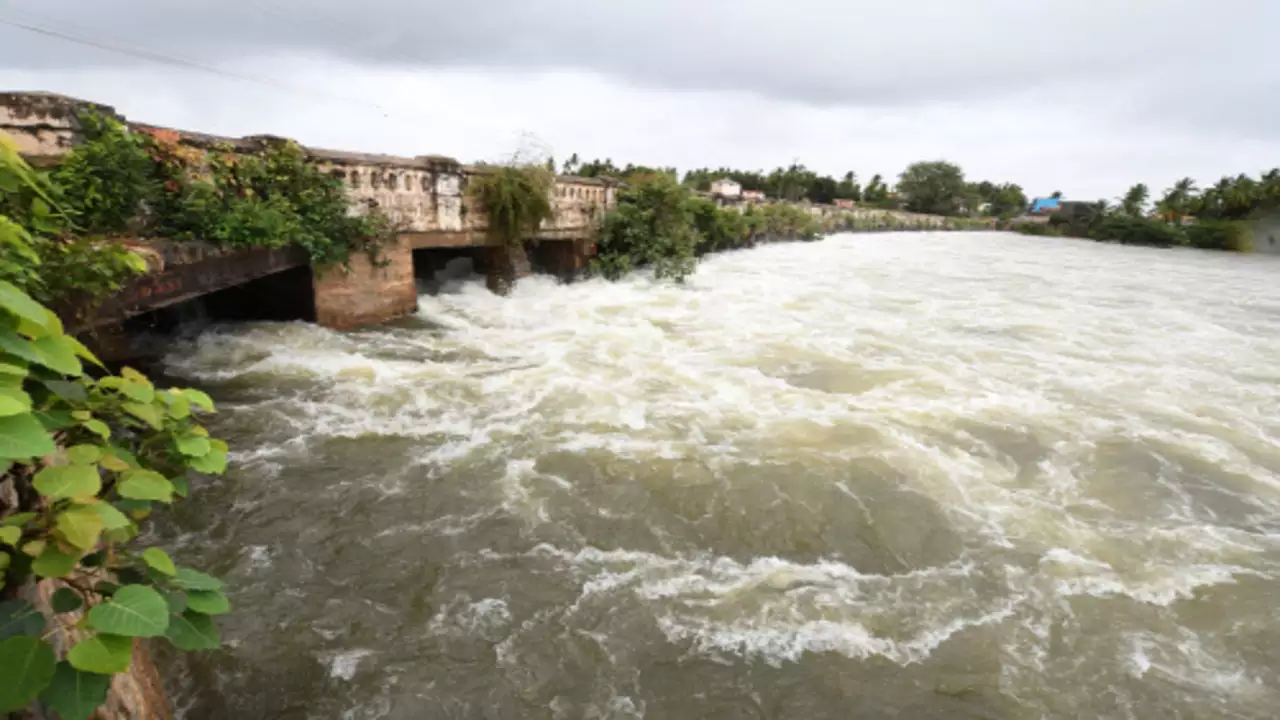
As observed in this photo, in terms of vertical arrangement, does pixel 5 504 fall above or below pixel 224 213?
below

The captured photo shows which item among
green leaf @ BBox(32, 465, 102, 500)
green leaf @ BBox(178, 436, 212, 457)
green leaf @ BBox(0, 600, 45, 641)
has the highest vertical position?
green leaf @ BBox(32, 465, 102, 500)

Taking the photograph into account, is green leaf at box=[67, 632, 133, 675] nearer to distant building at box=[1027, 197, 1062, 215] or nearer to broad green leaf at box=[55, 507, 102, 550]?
broad green leaf at box=[55, 507, 102, 550]

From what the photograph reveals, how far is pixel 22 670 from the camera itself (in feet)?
3.28

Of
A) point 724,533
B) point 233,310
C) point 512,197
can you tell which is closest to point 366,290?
point 233,310

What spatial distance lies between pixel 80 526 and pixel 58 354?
1.24ft

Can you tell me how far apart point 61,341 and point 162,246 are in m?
4.56

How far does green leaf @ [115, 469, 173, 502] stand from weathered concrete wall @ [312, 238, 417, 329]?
6.86 meters

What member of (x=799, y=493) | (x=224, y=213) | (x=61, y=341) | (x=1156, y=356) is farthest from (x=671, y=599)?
(x=1156, y=356)

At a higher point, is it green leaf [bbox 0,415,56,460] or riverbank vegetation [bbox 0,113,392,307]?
riverbank vegetation [bbox 0,113,392,307]

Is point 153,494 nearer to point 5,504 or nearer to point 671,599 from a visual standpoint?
point 5,504

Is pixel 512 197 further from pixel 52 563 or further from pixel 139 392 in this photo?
pixel 52 563

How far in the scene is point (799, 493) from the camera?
13.4 feet

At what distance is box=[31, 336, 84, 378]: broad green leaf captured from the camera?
1238 mm

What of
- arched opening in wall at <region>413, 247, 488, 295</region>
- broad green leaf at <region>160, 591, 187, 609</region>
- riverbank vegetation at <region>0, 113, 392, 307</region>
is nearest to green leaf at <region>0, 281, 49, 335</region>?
broad green leaf at <region>160, 591, 187, 609</region>
